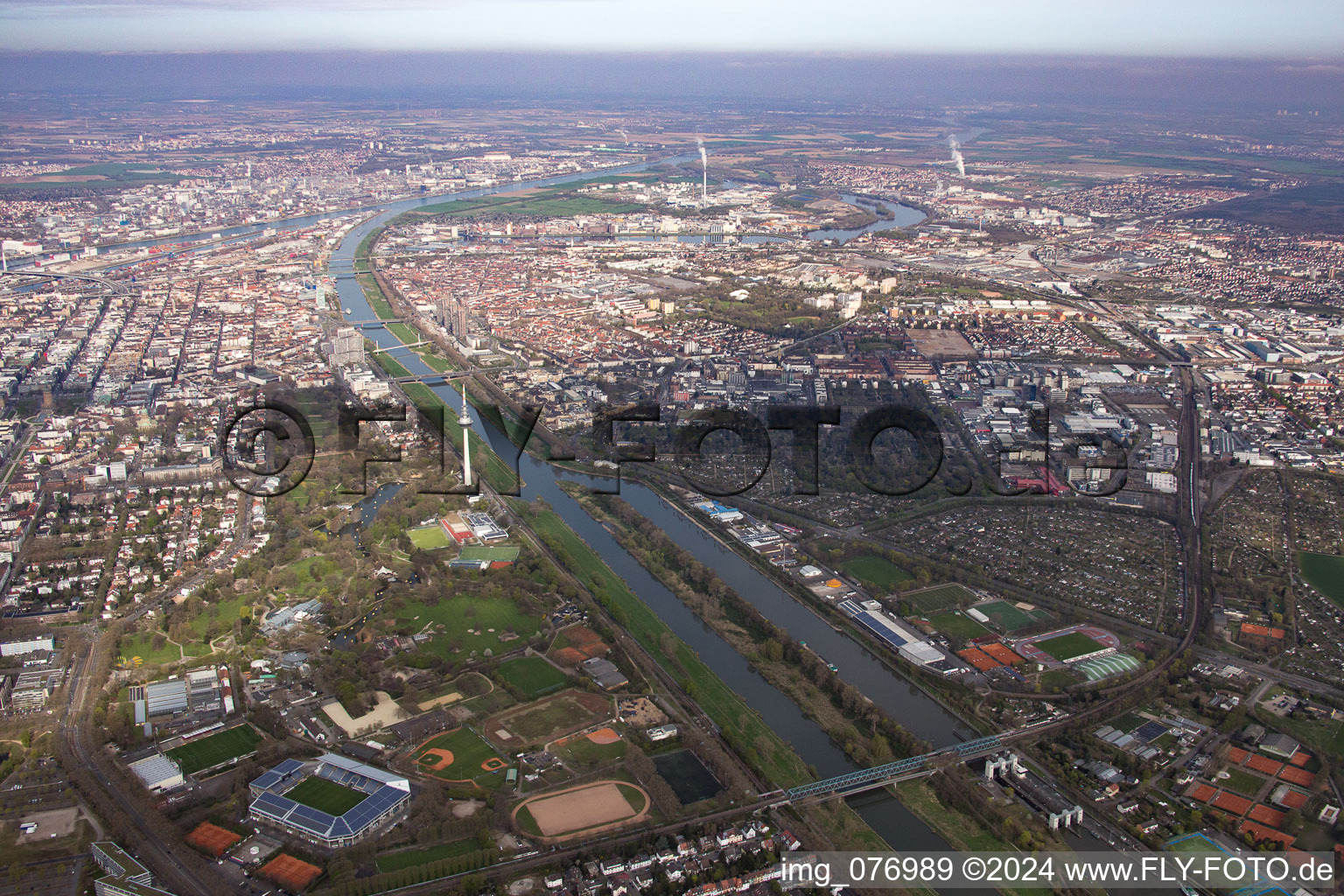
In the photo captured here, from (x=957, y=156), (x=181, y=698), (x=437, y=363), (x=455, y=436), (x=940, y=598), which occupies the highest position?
(x=957, y=156)

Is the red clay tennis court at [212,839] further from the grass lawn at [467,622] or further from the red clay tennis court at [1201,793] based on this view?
the red clay tennis court at [1201,793]

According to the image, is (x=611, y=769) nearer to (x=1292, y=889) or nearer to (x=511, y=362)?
(x=1292, y=889)

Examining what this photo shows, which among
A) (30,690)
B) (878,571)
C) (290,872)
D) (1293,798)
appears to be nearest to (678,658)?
(878,571)

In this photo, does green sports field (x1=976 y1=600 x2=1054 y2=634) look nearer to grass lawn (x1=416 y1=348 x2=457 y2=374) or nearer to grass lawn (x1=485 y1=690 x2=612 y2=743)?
grass lawn (x1=485 y1=690 x2=612 y2=743)

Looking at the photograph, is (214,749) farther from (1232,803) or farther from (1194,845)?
(1232,803)

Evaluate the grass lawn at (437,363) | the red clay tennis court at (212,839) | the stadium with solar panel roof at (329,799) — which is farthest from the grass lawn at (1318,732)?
the grass lawn at (437,363)

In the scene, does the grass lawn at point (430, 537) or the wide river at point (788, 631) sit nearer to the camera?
the wide river at point (788, 631)
